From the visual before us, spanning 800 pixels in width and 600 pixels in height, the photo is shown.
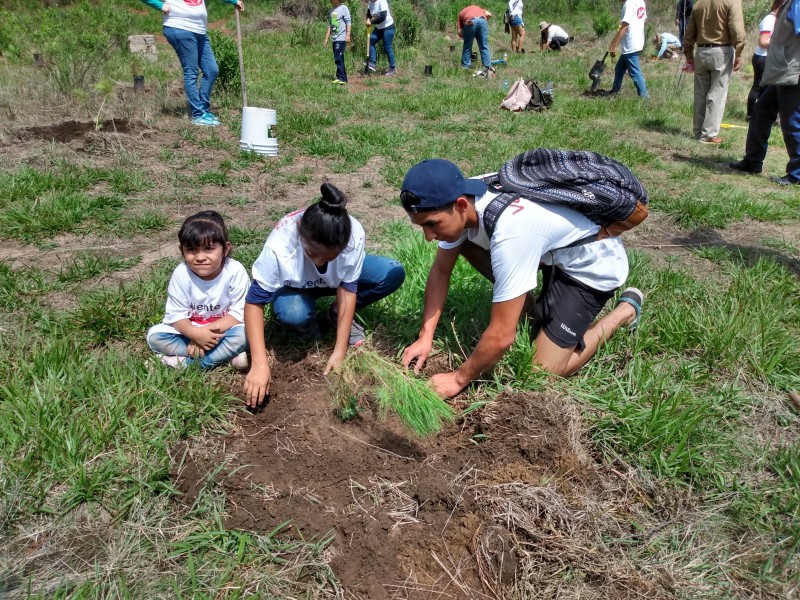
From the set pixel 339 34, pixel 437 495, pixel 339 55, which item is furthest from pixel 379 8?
pixel 437 495

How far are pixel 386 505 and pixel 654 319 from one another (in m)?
1.83

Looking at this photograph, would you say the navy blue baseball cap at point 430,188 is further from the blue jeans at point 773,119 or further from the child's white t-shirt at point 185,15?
the child's white t-shirt at point 185,15

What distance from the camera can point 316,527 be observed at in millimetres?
1866

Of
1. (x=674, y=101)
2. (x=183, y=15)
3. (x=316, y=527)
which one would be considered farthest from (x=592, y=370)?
(x=674, y=101)

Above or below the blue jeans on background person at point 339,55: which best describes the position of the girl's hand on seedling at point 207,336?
below

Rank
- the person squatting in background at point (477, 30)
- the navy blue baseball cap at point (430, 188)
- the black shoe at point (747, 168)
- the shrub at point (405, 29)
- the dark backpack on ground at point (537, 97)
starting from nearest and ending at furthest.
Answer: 1. the navy blue baseball cap at point (430, 188)
2. the black shoe at point (747, 168)
3. the dark backpack on ground at point (537, 97)
4. the person squatting in background at point (477, 30)
5. the shrub at point (405, 29)

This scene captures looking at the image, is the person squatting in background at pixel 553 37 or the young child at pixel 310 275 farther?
the person squatting in background at pixel 553 37

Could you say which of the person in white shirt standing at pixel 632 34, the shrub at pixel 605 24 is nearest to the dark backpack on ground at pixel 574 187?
the person in white shirt standing at pixel 632 34

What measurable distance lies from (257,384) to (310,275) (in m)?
0.56

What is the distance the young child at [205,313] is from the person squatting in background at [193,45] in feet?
15.1

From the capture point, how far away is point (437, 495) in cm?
196

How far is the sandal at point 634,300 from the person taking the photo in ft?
9.51

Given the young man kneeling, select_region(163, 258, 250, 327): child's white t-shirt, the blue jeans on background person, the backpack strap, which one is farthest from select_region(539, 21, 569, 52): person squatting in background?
select_region(163, 258, 250, 327): child's white t-shirt

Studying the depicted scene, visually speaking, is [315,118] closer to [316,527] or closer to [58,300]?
Result: [58,300]
